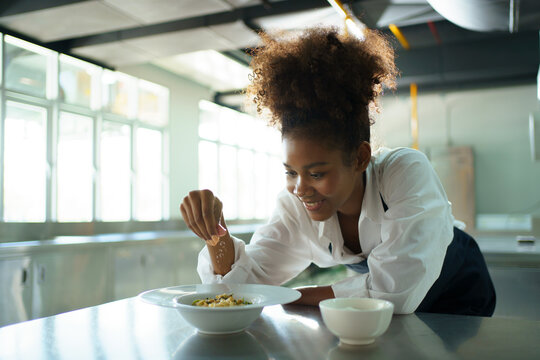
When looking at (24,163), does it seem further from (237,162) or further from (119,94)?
(237,162)

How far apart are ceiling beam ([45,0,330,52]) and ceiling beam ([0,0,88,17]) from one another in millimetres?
826

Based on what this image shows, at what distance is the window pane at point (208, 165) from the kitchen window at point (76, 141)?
1.11 metres

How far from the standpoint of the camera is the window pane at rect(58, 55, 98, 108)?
5.75 metres

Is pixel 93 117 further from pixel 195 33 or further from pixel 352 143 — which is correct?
pixel 352 143

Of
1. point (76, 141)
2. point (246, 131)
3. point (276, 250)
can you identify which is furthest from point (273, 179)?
point (276, 250)

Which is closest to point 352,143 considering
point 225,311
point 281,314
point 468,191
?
point 281,314

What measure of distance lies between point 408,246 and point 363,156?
31 cm

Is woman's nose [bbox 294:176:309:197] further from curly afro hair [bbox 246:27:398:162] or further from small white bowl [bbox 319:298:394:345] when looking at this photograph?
small white bowl [bbox 319:298:394:345]

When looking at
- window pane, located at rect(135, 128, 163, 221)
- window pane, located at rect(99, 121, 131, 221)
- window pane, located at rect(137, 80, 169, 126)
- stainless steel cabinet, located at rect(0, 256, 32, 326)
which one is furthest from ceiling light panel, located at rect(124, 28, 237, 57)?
stainless steel cabinet, located at rect(0, 256, 32, 326)

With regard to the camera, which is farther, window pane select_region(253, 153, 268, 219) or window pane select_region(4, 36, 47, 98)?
window pane select_region(253, 153, 268, 219)

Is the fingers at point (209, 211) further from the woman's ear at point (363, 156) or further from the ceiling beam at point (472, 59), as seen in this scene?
the ceiling beam at point (472, 59)

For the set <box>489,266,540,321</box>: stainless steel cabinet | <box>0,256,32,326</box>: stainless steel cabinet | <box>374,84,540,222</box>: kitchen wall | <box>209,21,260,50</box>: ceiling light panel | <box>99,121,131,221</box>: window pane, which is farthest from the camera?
<box>374,84,540,222</box>: kitchen wall

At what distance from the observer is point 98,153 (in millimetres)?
6219

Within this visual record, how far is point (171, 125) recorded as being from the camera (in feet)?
25.3
